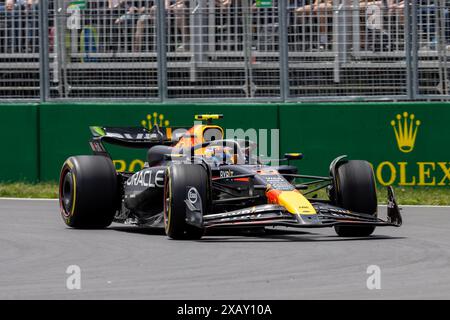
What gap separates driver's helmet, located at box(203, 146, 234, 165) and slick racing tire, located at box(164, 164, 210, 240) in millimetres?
1009

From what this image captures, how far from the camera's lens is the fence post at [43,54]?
1797 cm

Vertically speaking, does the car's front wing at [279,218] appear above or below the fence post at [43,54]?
below

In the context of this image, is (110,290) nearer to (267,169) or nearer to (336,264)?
(336,264)

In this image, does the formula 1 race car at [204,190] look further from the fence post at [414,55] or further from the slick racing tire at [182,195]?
the fence post at [414,55]

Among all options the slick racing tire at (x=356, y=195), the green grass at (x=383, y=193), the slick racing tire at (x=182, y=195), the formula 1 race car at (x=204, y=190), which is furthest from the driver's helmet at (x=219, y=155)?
the green grass at (x=383, y=193)

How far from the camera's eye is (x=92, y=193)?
12.7 metres

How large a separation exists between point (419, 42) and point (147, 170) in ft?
18.8

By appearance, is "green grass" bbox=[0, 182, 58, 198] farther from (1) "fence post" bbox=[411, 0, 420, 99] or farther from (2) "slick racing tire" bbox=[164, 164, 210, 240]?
(2) "slick racing tire" bbox=[164, 164, 210, 240]

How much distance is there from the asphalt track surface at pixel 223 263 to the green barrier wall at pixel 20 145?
4.28 meters

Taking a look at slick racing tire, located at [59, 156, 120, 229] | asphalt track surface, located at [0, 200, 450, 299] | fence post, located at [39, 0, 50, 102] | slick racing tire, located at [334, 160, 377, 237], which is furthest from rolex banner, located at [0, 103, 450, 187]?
slick racing tire, located at [334, 160, 377, 237]

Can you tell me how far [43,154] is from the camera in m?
17.4

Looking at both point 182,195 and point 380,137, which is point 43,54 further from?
point 182,195

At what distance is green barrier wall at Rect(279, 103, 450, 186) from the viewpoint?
1616cm

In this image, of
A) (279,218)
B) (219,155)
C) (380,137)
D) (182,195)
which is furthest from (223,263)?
(380,137)
